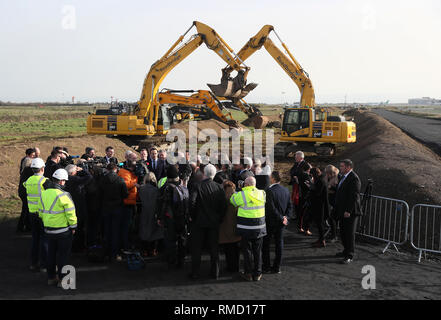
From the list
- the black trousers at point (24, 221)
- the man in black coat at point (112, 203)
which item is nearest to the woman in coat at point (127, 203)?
the man in black coat at point (112, 203)

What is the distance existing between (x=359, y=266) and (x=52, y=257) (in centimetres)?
600

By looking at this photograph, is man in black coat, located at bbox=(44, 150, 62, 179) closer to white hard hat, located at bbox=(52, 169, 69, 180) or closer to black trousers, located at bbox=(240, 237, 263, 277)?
white hard hat, located at bbox=(52, 169, 69, 180)

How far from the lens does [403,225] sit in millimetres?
10844

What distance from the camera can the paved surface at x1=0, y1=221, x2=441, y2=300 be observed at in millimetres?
7184

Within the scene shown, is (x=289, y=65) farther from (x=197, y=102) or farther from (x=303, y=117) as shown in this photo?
(x=197, y=102)

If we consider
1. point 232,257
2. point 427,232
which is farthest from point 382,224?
point 232,257

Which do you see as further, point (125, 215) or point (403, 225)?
point (403, 225)

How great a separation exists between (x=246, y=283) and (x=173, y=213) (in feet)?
6.35

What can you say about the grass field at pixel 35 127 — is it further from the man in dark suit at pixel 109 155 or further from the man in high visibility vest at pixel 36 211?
the man in high visibility vest at pixel 36 211

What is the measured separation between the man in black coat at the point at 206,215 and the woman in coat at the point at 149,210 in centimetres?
115

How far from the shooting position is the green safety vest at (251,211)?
7.66 metres

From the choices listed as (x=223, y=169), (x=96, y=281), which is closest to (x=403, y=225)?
(x=223, y=169)

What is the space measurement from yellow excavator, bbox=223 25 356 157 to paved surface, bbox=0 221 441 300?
1446cm
